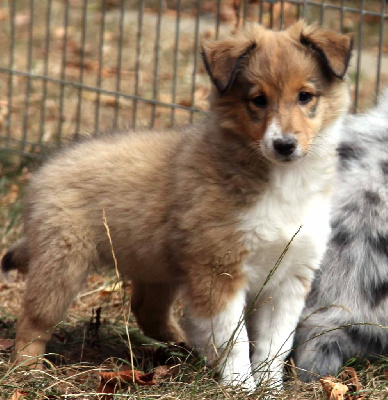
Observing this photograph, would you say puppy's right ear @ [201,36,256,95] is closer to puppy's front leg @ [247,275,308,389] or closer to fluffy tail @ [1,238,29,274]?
puppy's front leg @ [247,275,308,389]

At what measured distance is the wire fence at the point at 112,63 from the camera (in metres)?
7.59

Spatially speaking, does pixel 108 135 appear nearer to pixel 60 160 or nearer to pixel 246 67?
pixel 60 160

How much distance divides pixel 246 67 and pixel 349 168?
103cm

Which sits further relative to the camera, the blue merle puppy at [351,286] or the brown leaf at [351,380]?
the blue merle puppy at [351,286]

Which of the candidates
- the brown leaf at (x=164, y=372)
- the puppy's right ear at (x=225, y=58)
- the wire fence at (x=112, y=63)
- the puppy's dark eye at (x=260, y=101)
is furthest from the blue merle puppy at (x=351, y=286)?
the wire fence at (x=112, y=63)

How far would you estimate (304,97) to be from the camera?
12.1 feet

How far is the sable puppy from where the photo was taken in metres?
3.70

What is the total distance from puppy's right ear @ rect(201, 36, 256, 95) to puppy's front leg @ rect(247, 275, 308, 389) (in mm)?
1012

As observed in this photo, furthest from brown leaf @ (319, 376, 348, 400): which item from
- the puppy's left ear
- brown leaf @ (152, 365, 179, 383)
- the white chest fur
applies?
the puppy's left ear

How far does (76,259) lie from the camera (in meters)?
4.05

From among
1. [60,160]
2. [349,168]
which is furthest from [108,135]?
[349,168]

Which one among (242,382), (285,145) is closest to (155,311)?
(242,382)

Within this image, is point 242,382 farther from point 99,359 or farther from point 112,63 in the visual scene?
point 112,63

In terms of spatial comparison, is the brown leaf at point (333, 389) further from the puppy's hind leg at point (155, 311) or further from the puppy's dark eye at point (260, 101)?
the puppy's dark eye at point (260, 101)
